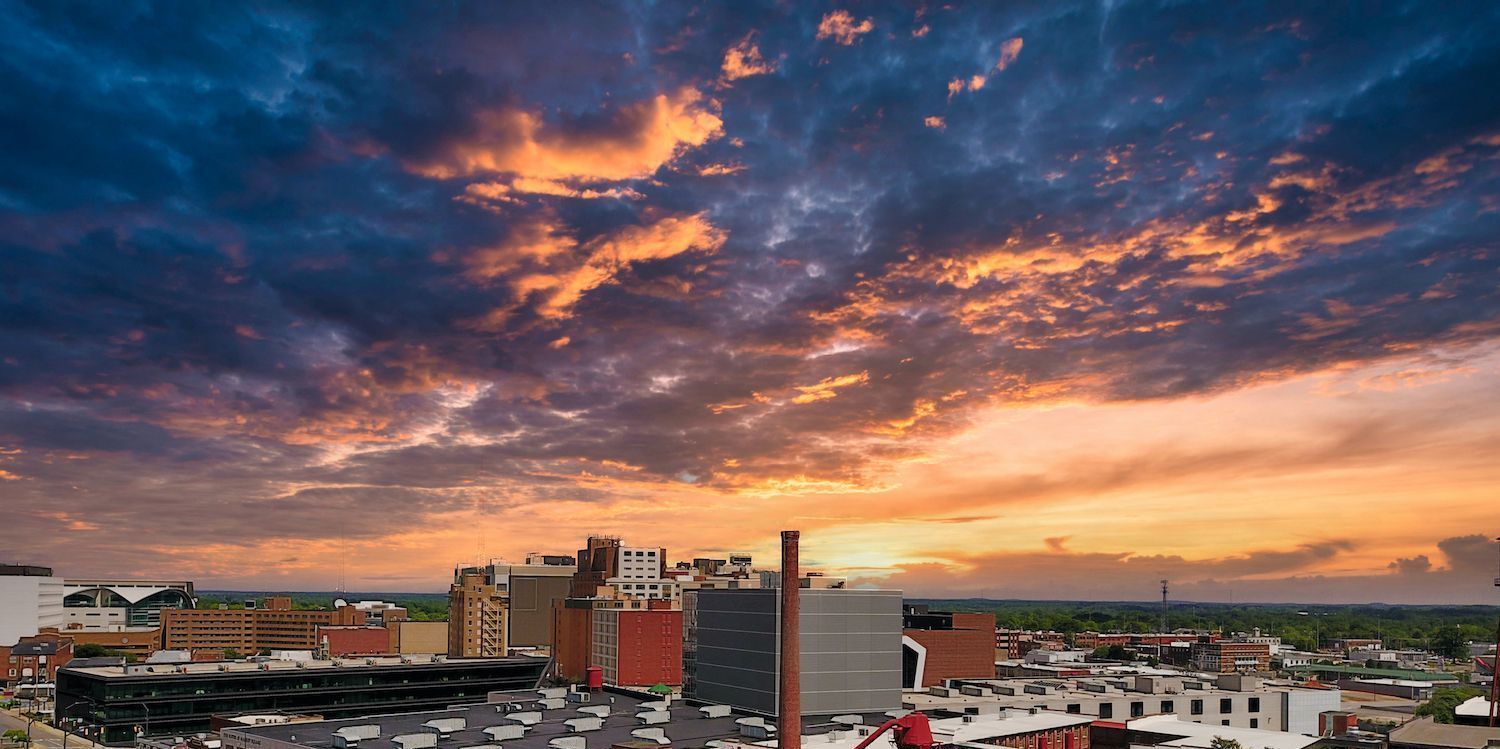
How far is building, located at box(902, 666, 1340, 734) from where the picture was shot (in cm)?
13875

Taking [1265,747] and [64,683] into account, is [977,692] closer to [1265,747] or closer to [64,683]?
[1265,747]

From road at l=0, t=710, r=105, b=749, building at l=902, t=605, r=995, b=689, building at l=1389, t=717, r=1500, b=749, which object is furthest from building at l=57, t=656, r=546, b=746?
building at l=1389, t=717, r=1500, b=749

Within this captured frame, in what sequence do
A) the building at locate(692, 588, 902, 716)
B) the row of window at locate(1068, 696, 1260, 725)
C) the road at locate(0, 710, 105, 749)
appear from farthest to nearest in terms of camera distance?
the row of window at locate(1068, 696, 1260, 725) → the road at locate(0, 710, 105, 749) → the building at locate(692, 588, 902, 716)

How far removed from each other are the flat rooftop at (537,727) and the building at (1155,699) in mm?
18630

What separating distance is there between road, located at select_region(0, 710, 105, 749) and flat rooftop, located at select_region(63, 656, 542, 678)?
829cm

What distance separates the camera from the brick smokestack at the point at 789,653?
86.8 m

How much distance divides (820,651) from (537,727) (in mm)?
39982

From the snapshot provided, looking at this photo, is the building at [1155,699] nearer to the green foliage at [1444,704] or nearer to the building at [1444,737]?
the green foliage at [1444,704]

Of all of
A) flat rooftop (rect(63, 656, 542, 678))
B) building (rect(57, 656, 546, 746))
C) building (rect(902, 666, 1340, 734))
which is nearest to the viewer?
building (rect(57, 656, 546, 746))

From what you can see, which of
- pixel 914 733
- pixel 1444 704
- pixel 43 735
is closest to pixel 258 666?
pixel 43 735

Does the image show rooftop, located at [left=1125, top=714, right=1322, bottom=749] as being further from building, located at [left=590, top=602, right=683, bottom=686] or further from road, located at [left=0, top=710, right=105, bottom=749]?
road, located at [left=0, top=710, right=105, bottom=749]

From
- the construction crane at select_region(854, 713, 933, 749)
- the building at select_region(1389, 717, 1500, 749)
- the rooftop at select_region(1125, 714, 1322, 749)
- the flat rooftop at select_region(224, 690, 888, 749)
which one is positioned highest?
the construction crane at select_region(854, 713, 933, 749)

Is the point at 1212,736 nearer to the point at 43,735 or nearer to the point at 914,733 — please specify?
the point at 914,733

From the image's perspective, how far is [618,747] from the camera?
9056cm
